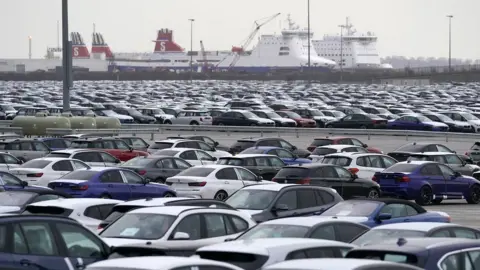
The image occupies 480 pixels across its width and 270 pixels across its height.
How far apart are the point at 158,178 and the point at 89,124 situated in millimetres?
19956

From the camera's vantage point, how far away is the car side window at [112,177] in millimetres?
23906

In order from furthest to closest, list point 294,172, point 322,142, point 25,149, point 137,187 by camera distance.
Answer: point 322,142
point 25,149
point 294,172
point 137,187

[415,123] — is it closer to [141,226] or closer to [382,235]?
[141,226]

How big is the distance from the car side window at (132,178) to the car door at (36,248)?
12.3m

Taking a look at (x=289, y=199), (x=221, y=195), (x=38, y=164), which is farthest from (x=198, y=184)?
(x=289, y=199)

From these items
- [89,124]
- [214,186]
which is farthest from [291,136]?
[214,186]

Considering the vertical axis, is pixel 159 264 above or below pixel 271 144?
above

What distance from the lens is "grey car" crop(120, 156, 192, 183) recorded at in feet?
94.7

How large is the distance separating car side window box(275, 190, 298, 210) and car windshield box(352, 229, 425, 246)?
18.2 ft

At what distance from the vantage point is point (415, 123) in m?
58.8

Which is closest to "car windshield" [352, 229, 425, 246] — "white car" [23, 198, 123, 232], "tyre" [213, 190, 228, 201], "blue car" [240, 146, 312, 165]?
"white car" [23, 198, 123, 232]

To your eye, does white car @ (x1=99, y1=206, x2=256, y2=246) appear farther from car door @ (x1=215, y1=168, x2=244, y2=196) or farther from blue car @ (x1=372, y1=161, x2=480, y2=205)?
blue car @ (x1=372, y1=161, x2=480, y2=205)

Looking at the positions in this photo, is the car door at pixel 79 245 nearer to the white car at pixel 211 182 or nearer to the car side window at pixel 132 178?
the car side window at pixel 132 178

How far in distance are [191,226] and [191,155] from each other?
746 inches
